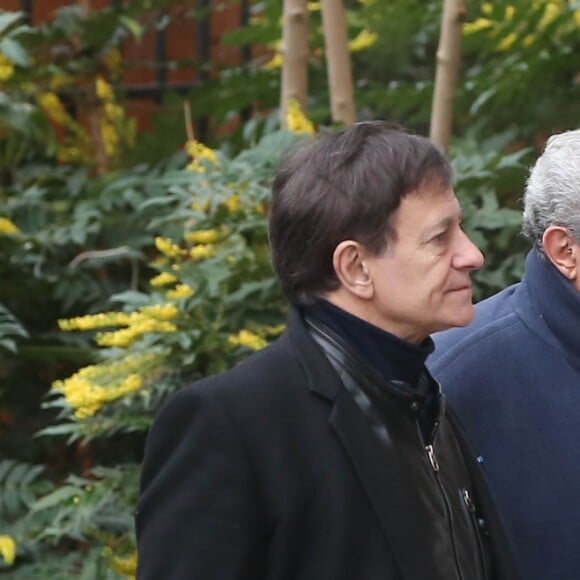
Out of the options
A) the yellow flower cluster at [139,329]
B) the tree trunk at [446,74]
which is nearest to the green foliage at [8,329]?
the yellow flower cluster at [139,329]

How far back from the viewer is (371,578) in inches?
89.2

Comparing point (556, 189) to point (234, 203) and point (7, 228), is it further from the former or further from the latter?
point (7, 228)

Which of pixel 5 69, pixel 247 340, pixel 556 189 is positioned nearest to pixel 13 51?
pixel 5 69

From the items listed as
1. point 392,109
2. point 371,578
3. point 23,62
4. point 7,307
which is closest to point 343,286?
point 371,578

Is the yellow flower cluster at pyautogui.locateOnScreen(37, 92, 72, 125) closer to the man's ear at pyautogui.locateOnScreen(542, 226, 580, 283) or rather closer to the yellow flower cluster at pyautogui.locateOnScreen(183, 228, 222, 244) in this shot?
the yellow flower cluster at pyautogui.locateOnScreen(183, 228, 222, 244)

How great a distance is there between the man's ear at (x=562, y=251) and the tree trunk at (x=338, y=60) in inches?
79.9

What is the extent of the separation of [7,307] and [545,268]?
7.90 ft

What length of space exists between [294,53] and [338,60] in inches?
7.5

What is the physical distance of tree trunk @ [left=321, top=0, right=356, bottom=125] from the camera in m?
4.81

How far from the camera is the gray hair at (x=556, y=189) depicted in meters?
2.80

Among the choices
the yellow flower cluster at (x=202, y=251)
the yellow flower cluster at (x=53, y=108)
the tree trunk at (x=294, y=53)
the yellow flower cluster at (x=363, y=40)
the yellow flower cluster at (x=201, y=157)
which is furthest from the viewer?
the yellow flower cluster at (x=53, y=108)

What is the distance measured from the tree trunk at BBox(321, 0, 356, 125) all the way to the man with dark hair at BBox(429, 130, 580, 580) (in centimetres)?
199

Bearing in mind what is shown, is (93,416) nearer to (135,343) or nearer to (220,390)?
(135,343)

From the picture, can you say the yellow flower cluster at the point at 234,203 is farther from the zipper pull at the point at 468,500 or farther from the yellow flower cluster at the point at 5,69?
the zipper pull at the point at 468,500
